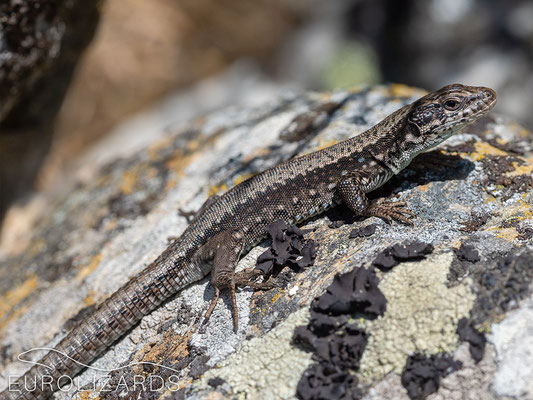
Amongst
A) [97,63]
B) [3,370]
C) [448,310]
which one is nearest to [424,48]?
[97,63]

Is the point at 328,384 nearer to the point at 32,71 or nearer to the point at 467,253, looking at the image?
the point at 467,253

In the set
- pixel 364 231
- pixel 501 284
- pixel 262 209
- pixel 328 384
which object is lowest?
pixel 501 284

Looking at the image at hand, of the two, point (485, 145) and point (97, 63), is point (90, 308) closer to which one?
point (485, 145)

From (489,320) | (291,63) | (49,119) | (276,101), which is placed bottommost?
(489,320)

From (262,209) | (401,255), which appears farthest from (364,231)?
(262,209)

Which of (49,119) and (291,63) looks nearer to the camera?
(49,119)

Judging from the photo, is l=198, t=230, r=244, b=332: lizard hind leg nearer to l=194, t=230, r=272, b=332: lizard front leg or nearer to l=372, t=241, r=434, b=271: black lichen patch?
l=194, t=230, r=272, b=332: lizard front leg
